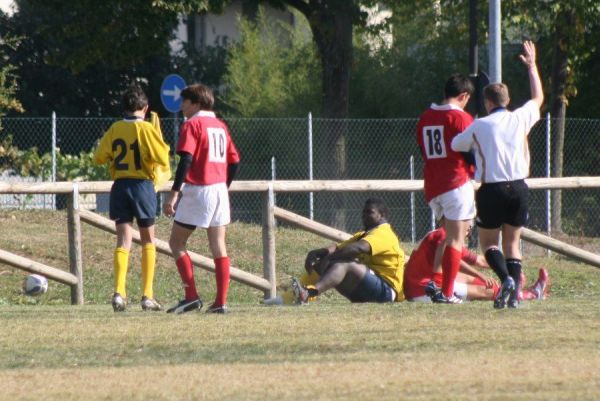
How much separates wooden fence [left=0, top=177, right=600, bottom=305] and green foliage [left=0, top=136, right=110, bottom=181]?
7.47 m

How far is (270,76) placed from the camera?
1359 inches

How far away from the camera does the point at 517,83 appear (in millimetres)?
29516

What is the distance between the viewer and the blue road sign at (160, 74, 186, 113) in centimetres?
2256

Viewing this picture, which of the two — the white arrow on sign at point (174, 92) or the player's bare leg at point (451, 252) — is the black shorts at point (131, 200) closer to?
the player's bare leg at point (451, 252)

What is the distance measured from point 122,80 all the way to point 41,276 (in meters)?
21.2

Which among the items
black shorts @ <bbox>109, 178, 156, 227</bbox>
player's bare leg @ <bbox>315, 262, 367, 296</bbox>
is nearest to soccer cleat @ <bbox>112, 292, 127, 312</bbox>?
black shorts @ <bbox>109, 178, 156, 227</bbox>

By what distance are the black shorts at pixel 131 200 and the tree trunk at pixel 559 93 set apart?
12117 millimetres

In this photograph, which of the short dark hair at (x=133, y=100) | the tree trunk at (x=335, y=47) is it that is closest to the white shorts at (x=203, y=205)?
the short dark hair at (x=133, y=100)

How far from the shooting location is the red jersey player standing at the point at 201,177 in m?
9.97

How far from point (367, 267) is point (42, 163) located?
10.4 m

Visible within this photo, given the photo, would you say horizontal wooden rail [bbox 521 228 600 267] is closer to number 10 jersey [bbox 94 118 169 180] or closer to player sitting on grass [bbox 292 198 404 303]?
player sitting on grass [bbox 292 198 404 303]

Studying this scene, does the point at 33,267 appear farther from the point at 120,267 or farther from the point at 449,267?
the point at 449,267

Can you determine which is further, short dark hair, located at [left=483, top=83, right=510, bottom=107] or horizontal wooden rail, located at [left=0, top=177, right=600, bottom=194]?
horizontal wooden rail, located at [left=0, top=177, right=600, bottom=194]

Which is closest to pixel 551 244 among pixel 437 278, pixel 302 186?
pixel 302 186
